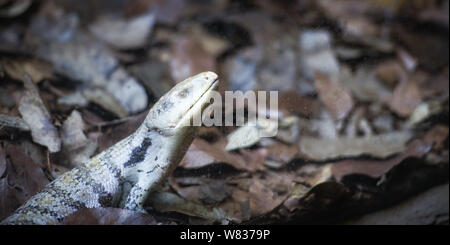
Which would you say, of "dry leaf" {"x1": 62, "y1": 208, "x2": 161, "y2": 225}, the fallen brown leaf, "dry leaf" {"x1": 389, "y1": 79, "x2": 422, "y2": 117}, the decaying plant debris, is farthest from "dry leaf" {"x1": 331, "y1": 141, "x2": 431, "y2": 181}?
the fallen brown leaf

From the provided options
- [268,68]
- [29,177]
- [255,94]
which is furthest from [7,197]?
[268,68]

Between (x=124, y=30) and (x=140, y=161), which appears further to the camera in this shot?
(x=124, y=30)

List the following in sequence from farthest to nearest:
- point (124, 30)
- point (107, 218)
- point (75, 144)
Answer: point (124, 30)
point (75, 144)
point (107, 218)

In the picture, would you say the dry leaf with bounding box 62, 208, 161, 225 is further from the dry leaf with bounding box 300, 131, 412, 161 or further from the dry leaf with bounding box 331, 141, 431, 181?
the dry leaf with bounding box 300, 131, 412, 161

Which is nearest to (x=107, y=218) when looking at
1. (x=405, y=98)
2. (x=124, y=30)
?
(x=124, y=30)

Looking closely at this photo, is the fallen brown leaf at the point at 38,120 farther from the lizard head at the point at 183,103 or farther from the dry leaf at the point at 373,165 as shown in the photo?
the dry leaf at the point at 373,165

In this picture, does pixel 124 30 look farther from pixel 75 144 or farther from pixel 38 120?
pixel 75 144

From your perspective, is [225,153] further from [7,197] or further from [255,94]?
[7,197]

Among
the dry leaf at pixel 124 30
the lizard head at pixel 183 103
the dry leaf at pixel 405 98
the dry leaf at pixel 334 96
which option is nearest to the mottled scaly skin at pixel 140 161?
the lizard head at pixel 183 103
